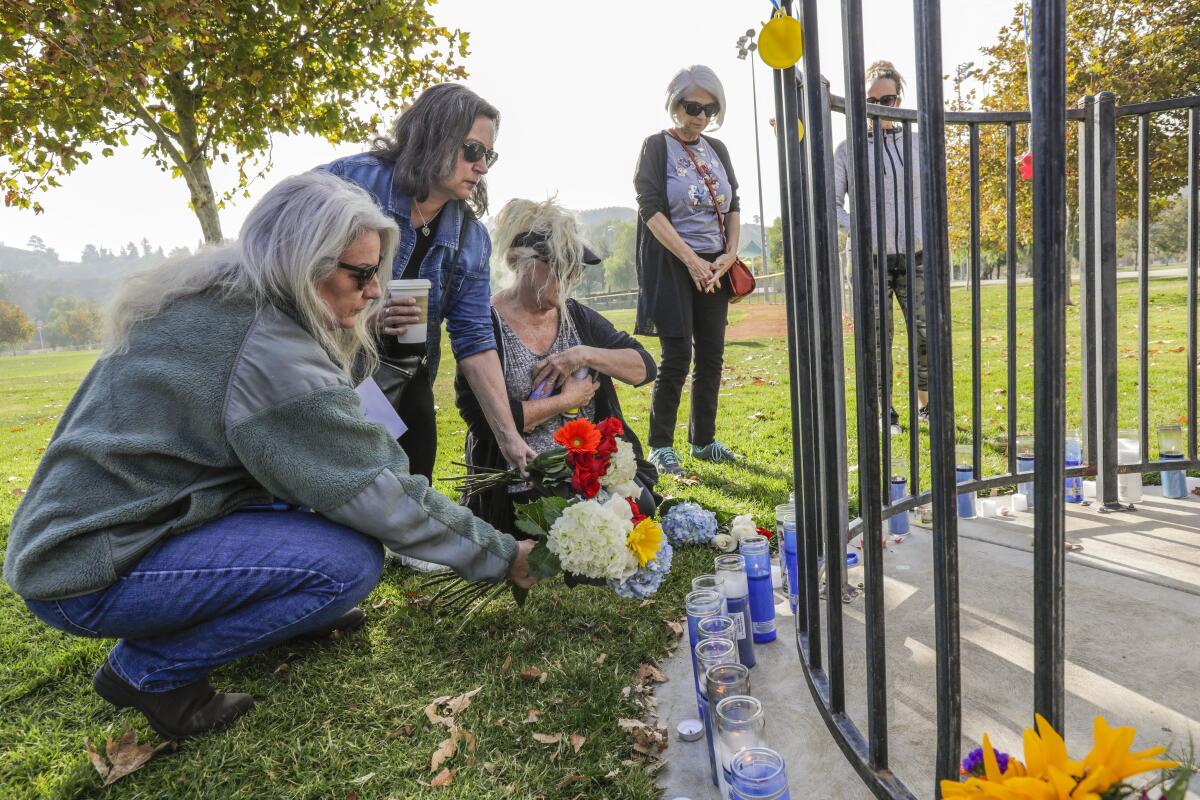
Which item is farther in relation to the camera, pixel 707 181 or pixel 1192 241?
pixel 707 181

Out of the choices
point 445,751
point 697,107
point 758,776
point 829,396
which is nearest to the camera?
point 758,776

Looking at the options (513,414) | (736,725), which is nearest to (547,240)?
(513,414)

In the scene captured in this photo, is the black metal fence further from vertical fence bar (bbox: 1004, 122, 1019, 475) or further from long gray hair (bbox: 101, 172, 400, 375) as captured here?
long gray hair (bbox: 101, 172, 400, 375)

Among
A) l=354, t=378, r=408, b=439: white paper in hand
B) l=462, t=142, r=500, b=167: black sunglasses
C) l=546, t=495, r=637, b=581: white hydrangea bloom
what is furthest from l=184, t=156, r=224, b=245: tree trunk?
l=546, t=495, r=637, b=581: white hydrangea bloom

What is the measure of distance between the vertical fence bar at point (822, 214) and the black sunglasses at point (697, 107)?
2.77m

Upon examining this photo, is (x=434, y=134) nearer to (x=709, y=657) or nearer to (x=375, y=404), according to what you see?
(x=375, y=404)

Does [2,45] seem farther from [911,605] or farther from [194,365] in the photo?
[911,605]

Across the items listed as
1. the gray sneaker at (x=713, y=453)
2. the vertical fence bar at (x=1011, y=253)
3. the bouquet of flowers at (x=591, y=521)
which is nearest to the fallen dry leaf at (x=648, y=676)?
the bouquet of flowers at (x=591, y=521)

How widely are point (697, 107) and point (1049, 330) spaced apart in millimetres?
3553

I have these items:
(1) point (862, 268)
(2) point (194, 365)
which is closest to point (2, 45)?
(2) point (194, 365)

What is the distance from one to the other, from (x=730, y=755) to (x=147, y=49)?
5.63 meters

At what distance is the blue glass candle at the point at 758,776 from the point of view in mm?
1318

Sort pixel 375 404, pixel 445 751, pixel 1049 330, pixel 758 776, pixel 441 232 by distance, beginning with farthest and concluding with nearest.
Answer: pixel 441 232, pixel 375 404, pixel 445 751, pixel 758 776, pixel 1049 330

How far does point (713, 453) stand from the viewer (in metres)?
4.71
